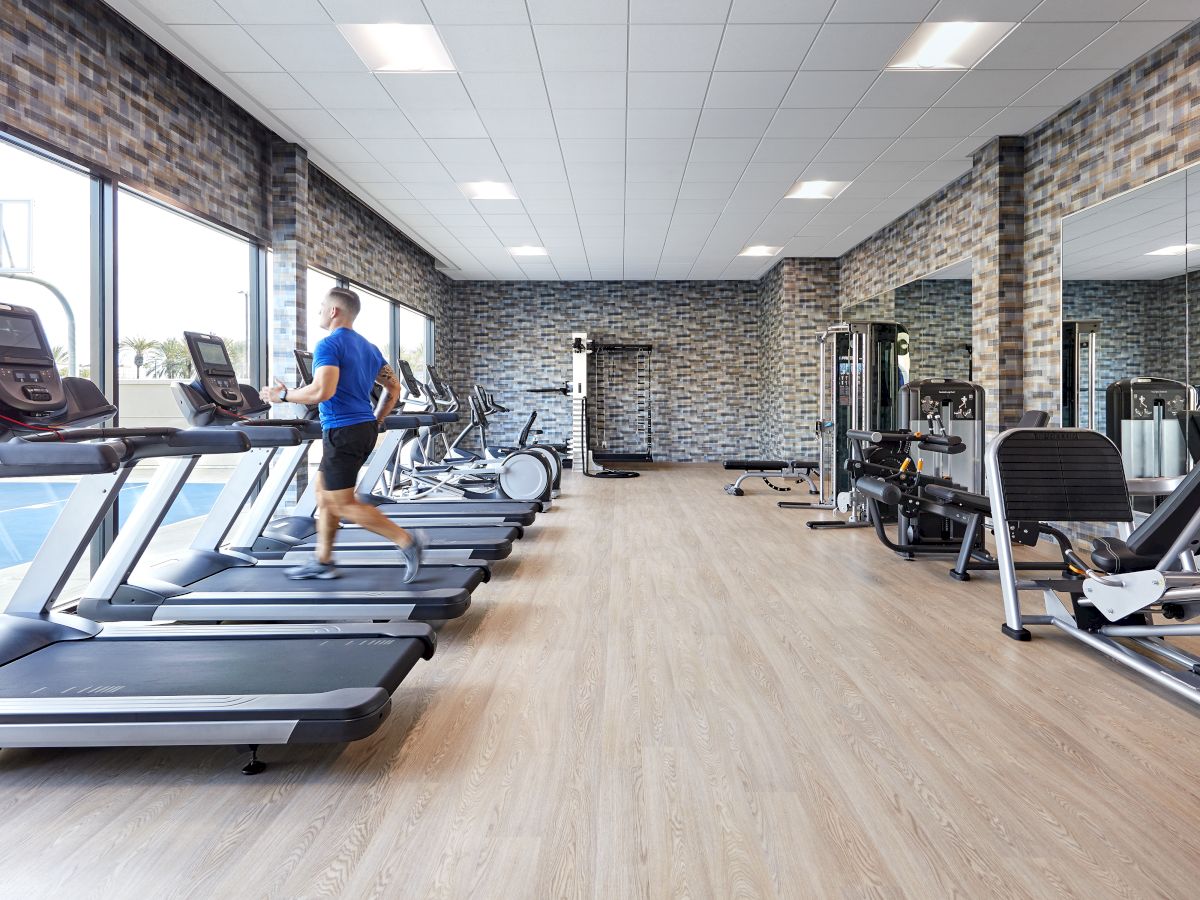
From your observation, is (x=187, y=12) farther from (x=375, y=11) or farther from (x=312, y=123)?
(x=312, y=123)

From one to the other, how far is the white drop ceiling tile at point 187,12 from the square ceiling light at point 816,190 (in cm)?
475

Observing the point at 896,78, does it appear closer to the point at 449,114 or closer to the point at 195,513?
the point at 449,114

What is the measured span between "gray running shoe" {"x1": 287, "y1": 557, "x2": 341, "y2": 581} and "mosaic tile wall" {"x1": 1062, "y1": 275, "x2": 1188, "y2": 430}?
4.61 m

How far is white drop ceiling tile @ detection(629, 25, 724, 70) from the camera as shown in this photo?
12.9 feet

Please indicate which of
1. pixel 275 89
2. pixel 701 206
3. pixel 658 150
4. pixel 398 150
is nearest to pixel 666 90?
pixel 658 150

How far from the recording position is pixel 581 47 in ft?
13.5

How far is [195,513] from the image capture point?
7086mm

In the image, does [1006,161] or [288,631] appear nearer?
[288,631]

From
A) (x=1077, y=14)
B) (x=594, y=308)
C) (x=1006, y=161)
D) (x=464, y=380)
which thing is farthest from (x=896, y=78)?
(x=464, y=380)

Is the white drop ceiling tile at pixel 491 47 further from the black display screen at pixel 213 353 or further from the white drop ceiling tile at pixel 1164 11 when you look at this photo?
the white drop ceiling tile at pixel 1164 11

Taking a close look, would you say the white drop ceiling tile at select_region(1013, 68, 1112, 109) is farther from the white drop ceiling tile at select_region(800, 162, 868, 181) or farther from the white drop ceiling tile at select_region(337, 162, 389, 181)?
the white drop ceiling tile at select_region(337, 162, 389, 181)

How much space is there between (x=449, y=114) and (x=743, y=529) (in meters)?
3.74

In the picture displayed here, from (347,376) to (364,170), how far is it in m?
3.60

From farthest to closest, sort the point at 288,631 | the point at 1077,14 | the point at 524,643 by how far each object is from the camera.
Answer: the point at 1077,14 < the point at 524,643 < the point at 288,631
